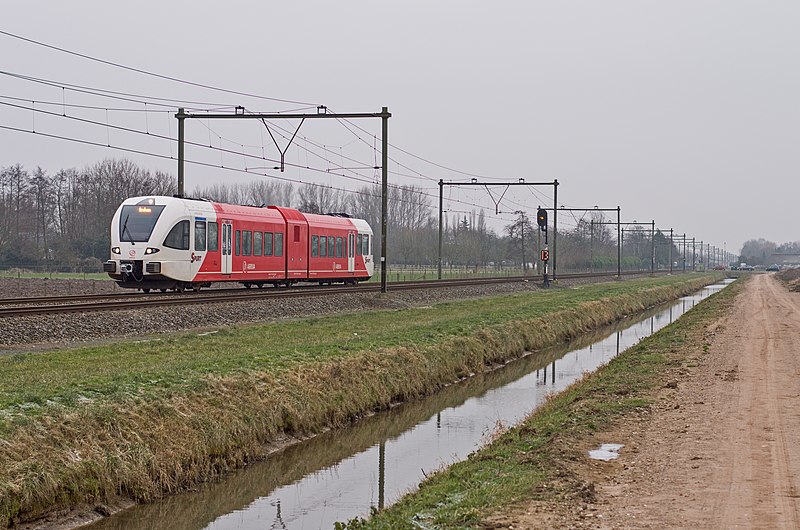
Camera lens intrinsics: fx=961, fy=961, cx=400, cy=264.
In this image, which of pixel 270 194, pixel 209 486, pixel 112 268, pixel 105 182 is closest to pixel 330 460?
pixel 209 486

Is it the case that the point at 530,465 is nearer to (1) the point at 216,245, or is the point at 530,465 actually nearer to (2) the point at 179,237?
(2) the point at 179,237

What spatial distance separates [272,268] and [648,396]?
89.8 ft

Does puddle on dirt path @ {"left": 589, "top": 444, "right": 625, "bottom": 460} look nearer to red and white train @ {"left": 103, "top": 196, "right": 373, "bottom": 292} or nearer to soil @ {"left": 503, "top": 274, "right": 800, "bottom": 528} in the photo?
soil @ {"left": 503, "top": 274, "right": 800, "bottom": 528}

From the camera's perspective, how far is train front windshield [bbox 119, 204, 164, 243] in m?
34.2

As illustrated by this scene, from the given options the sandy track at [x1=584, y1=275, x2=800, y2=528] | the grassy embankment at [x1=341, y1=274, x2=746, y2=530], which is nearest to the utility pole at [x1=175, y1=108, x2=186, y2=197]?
the grassy embankment at [x1=341, y1=274, x2=746, y2=530]

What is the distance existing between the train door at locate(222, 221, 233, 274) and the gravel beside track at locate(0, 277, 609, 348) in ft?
13.4

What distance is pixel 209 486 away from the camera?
13023mm

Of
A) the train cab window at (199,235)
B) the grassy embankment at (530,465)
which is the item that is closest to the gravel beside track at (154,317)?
the train cab window at (199,235)

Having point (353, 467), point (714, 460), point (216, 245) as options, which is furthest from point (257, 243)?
point (714, 460)

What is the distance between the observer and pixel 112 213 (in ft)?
241

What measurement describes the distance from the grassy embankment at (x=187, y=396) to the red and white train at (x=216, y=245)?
8622mm

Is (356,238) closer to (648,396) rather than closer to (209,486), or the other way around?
(648,396)

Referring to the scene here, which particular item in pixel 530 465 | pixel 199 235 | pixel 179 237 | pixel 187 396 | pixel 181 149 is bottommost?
pixel 530 465

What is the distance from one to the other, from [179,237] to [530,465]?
84.1ft
